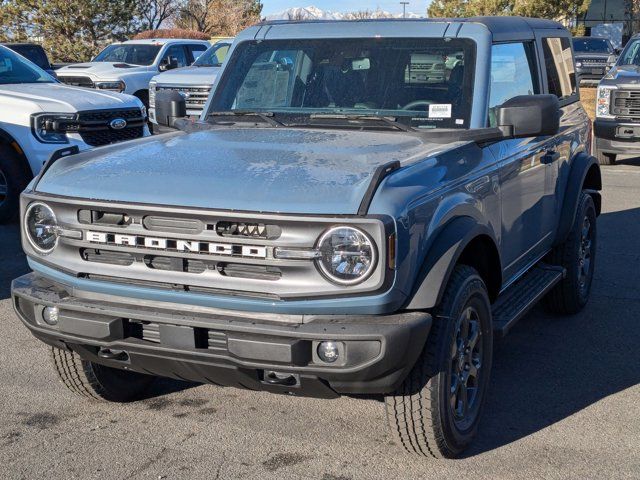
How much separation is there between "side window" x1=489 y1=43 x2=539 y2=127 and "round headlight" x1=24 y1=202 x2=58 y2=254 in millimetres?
2320

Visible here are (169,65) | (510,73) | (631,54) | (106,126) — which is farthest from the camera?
(169,65)

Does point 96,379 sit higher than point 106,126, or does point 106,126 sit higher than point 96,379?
point 106,126

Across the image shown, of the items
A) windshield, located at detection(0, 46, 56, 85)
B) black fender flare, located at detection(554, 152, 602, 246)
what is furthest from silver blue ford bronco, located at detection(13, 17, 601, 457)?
windshield, located at detection(0, 46, 56, 85)

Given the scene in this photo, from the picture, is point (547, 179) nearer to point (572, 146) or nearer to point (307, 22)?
point (572, 146)

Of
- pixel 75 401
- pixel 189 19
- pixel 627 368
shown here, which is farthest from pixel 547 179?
pixel 189 19

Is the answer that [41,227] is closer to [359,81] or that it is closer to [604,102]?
[359,81]

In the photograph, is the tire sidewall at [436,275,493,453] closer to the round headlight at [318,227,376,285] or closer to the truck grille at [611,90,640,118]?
Answer: the round headlight at [318,227,376,285]

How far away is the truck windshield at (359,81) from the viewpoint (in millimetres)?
4785

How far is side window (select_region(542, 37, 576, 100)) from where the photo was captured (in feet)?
19.6

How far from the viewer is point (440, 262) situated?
12.2ft

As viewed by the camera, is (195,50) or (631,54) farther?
(195,50)

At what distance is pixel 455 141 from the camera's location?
448cm

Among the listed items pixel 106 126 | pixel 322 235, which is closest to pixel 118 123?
pixel 106 126

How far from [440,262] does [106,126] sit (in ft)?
22.0
